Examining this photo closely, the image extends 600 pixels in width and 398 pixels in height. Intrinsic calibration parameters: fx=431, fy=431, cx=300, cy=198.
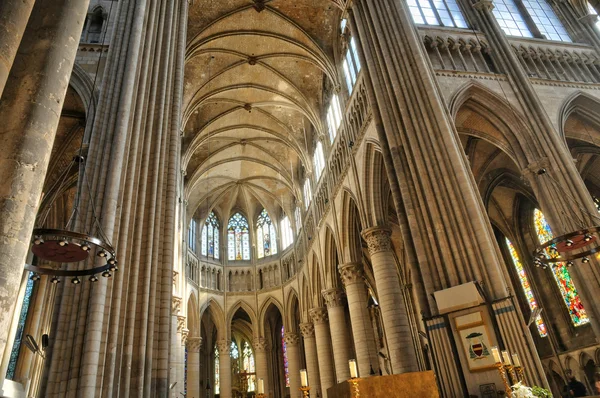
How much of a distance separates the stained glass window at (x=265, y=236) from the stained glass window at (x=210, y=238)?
296 centimetres

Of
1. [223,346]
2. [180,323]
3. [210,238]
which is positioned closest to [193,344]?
[223,346]

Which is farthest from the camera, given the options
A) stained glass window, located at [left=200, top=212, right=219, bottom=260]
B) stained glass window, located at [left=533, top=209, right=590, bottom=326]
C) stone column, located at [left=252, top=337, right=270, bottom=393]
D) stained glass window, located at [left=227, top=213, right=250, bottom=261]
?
stained glass window, located at [left=227, top=213, right=250, bottom=261]

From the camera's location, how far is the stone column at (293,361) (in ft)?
83.6

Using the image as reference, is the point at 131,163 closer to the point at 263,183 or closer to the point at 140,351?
the point at 140,351

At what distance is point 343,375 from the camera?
60.8ft

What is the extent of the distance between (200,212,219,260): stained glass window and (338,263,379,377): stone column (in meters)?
13.8

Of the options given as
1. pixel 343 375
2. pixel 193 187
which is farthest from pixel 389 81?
pixel 193 187

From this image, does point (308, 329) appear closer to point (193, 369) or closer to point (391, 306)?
point (193, 369)

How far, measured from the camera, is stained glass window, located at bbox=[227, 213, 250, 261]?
30.8 m

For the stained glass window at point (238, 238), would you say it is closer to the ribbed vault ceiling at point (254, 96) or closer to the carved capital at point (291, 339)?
the ribbed vault ceiling at point (254, 96)

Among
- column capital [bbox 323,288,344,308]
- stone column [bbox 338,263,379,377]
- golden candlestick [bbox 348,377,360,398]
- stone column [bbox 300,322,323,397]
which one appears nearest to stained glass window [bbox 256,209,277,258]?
stone column [bbox 300,322,323,397]

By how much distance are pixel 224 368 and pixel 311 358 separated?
19.2 ft

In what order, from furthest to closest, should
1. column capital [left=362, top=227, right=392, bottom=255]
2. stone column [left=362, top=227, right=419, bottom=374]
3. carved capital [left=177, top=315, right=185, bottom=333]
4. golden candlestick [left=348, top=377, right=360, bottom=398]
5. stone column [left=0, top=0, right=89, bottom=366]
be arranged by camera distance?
carved capital [left=177, top=315, right=185, bottom=333], column capital [left=362, top=227, right=392, bottom=255], stone column [left=362, top=227, right=419, bottom=374], golden candlestick [left=348, top=377, right=360, bottom=398], stone column [left=0, top=0, right=89, bottom=366]

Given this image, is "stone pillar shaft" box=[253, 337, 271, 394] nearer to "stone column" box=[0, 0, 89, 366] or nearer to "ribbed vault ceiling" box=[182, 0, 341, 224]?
"ribbed vault ceiling" box=[182, 0, 341, 224]
